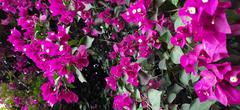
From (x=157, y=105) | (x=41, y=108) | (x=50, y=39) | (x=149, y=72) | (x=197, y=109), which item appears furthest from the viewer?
(x=41, y=108)

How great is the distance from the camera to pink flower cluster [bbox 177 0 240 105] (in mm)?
692

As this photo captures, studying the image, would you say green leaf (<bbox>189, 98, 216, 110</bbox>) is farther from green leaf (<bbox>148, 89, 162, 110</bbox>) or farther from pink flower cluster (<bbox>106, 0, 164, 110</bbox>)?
pink flower cluster (<bbox>106, 0, 164, 110</bbox>)

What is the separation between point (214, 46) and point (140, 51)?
61cm

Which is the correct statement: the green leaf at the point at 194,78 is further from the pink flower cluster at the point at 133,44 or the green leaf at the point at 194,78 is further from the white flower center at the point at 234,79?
the white flower center at the point at 234,79

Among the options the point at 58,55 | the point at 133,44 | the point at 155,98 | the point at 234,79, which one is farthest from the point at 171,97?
the point at 58,55

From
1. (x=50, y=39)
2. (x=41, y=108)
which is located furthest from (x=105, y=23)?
(x=41, y=108)

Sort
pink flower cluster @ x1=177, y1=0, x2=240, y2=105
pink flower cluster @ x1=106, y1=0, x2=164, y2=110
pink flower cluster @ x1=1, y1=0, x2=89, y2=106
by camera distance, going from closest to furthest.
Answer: pink flower cluster @ x1=177, y1=0, x2=240, y2=105
pink flower cluster @ x1=106, y1=0, x2=164, y2=110
pink flower cluster @ x1=1, y1=0, x2=89, y2=106

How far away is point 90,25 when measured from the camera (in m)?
1.61

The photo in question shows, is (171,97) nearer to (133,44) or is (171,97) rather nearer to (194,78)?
(194,78)

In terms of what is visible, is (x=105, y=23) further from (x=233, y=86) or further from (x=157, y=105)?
(x=233, y=86)

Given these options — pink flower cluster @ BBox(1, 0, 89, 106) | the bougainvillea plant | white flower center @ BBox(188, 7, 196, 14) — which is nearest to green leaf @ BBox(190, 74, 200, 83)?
the bougainvillea plant

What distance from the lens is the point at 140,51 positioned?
1.31 meters

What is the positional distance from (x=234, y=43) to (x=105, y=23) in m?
0.87

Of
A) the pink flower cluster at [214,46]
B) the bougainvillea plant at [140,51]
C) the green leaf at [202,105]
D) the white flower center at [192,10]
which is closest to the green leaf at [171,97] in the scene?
the bougainvillea plant at [140,51]
